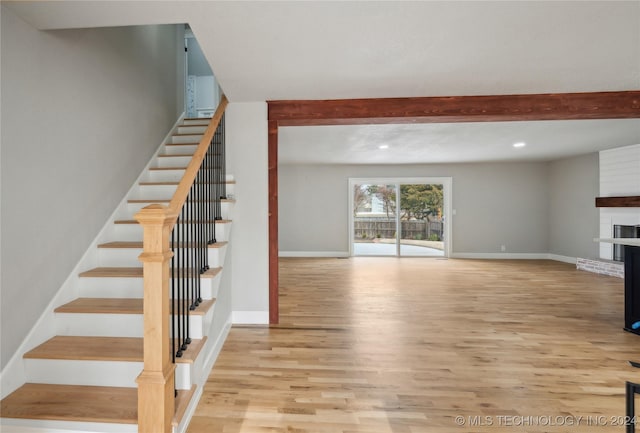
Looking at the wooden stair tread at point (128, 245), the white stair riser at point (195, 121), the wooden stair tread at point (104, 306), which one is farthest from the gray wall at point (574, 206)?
the wooden stair tread at point (104, 306)

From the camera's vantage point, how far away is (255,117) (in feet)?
9.57

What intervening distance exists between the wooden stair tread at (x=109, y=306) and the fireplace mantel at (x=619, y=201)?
6935 millimetres

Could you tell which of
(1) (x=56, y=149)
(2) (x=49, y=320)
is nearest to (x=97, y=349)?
(2) (x=49, y=320)

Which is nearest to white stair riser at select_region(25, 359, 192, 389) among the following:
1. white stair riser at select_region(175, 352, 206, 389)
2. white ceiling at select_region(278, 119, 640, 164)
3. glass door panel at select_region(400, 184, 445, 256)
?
white stair riser at select_region(175, 352, 206, 389)

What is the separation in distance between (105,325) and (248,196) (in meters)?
1.53

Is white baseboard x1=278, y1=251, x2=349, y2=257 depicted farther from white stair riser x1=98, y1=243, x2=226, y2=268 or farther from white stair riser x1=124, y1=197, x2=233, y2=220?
white stair riser x1=98, y1=243, x2=226, y2=268

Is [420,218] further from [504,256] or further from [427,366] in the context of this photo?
[427,366]

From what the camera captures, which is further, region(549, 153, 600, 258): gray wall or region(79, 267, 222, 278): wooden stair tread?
region(549, 153, 600, 258): gray wall

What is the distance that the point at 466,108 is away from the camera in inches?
112

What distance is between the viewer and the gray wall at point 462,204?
23.9 feet

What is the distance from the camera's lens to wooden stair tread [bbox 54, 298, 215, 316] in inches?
74.4

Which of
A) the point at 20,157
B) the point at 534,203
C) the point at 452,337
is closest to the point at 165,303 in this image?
the point at 20,157

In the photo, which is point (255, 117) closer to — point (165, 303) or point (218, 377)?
point (165, 303)

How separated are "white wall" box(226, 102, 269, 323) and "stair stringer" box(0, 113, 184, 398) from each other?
1.08m
